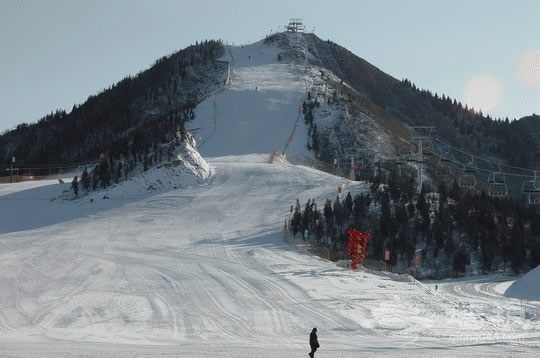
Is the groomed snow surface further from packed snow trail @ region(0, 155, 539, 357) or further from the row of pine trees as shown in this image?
the row of pine trees

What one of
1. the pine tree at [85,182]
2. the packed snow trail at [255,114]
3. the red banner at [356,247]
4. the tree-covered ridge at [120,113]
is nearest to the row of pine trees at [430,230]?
the red banner at [356,247]

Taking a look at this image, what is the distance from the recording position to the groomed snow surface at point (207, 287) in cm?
2508

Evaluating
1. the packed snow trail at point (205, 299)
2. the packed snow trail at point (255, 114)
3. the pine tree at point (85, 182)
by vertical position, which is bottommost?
the packed snow trail at point (205, 299)

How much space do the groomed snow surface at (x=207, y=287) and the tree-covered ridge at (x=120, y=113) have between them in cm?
2997

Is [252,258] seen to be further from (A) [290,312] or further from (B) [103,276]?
(A) [290,312]

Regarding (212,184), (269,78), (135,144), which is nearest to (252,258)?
(212,184)

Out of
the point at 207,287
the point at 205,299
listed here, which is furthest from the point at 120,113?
the point at 205,299

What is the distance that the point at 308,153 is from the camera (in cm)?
9475

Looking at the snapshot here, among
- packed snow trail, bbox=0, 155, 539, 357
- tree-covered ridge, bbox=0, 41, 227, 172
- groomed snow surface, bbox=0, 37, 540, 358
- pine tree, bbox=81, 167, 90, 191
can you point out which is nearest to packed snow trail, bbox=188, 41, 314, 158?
tree-covered ridge, bbox=0, 41, 227, 172

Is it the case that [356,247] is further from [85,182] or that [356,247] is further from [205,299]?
[85,182]

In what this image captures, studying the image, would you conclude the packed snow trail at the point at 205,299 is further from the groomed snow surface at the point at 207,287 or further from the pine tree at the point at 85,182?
the pine tree at the point at 85,182

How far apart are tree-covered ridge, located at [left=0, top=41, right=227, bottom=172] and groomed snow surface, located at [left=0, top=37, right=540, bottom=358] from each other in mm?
29970

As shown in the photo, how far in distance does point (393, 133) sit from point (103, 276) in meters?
90.3

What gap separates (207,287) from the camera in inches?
1374
